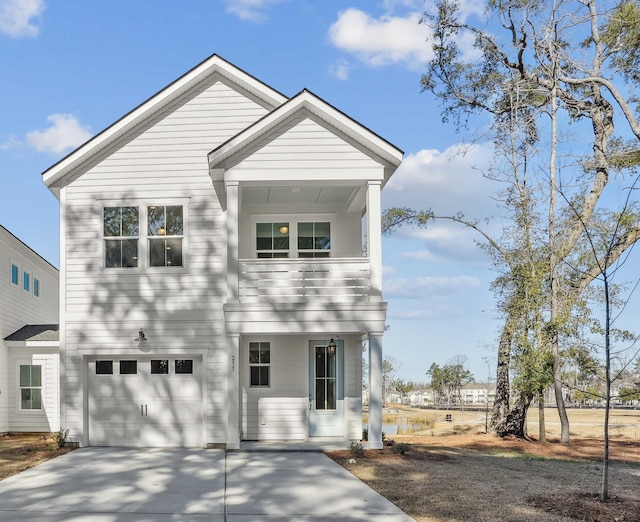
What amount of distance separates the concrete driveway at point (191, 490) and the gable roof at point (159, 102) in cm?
635

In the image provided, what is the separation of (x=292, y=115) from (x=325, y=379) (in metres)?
6.09

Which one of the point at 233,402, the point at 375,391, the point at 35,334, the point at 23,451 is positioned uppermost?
the point at 35,334

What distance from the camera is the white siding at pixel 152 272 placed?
46.6 feet

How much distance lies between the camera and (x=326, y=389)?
48.9 ft

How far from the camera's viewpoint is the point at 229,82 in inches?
595

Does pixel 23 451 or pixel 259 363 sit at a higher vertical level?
pixel 259 363

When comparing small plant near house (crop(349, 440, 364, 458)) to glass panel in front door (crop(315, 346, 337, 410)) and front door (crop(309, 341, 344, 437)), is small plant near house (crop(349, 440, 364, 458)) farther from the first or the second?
glass panel in front door (crop(315, 346, 337, 410))

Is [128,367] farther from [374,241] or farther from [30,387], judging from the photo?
[374,241]

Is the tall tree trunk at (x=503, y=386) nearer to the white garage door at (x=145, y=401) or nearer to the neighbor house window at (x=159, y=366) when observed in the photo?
the white garage door at (x=145, y=401)

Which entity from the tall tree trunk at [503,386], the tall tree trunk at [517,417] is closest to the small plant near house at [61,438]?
the tall tree trunk at [503,386]

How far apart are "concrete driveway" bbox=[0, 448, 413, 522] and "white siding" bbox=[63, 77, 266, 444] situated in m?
2.53

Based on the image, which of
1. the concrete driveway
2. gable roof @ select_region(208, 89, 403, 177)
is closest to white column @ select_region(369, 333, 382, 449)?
the concrete driveway

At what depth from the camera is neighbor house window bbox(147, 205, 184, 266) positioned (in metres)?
14.4

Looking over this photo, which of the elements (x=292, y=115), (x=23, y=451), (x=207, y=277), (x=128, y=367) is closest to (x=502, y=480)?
(x=207, y=277)
